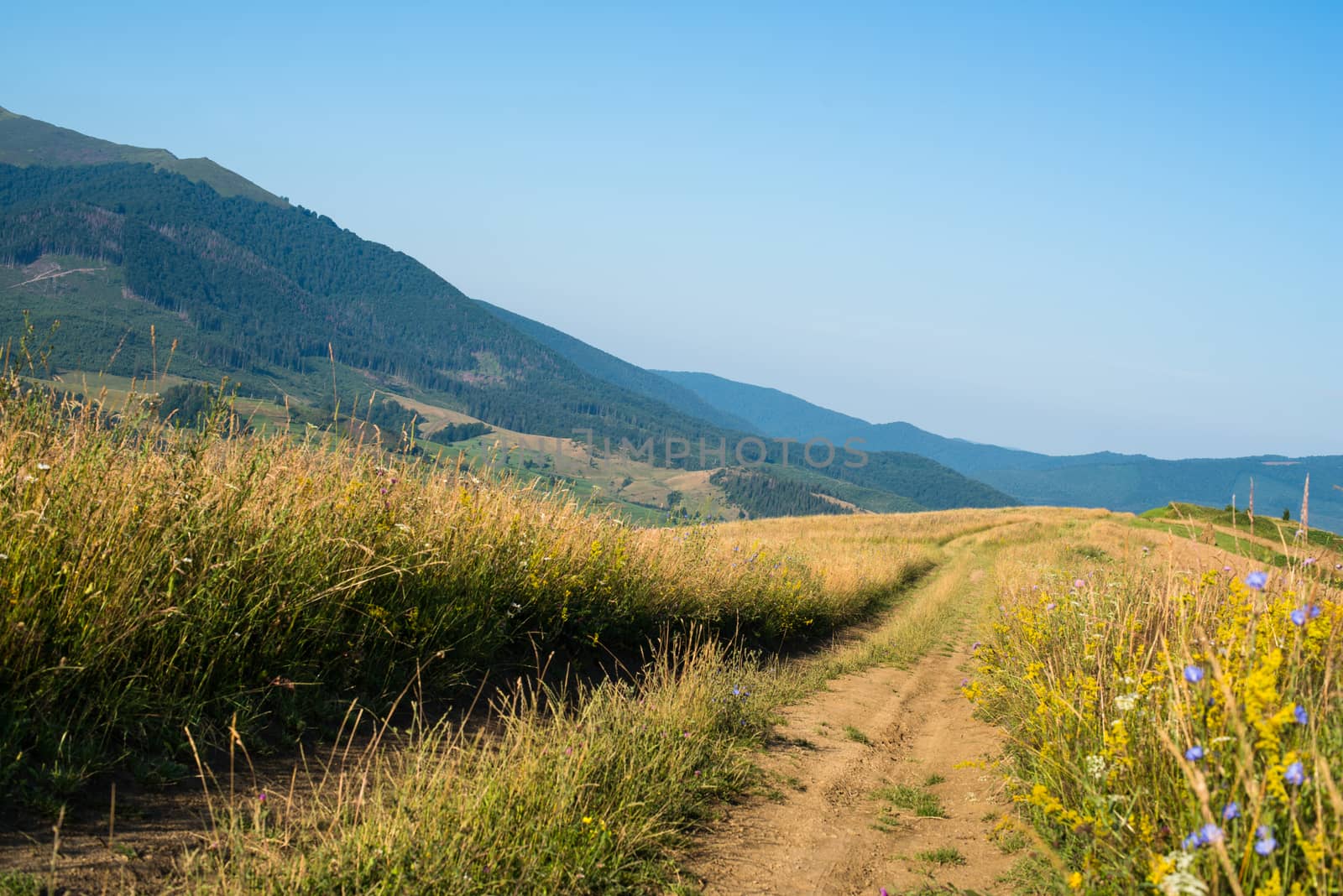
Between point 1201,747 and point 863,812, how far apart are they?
2.73 metres

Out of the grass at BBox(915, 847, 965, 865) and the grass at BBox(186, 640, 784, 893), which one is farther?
Answer: the grass at BBox(915, 847, 965, 865)

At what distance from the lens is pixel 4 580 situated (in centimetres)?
358

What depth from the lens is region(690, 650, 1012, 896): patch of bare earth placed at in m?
4.03

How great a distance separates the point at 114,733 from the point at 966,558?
30839 millimetres

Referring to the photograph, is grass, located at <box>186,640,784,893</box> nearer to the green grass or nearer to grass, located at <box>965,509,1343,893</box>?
the green grass

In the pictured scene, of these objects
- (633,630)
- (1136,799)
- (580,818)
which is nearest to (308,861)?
(580,818)

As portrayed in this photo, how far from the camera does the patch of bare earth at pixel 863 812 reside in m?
4.03

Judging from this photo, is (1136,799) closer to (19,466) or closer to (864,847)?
(864,847)

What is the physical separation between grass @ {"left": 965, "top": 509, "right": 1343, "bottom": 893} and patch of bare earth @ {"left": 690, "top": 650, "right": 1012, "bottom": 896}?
0.42 meters

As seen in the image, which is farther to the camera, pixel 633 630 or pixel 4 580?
pixel 633 630

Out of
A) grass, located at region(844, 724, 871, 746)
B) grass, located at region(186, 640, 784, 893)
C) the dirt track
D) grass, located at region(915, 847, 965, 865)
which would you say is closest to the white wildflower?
the dirt track

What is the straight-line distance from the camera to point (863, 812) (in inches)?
200

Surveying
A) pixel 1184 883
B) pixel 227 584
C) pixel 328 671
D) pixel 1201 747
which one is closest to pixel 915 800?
pixel 1201 747

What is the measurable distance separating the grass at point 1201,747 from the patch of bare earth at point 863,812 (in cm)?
42
